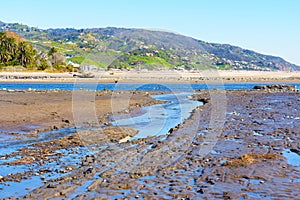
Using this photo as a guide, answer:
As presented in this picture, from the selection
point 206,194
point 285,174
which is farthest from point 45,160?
point 285,174

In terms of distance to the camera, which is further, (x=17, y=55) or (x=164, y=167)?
(x=17, y=55)

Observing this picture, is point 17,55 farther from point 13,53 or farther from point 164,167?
point 164,167

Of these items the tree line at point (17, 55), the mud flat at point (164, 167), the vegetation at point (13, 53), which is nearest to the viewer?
the mud flat at point (164, 167)

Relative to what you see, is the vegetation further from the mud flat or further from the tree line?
the mud flat

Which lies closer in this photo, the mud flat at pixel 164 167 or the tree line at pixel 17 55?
the mud flat at pixel 164 167

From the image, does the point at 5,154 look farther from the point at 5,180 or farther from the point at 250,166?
the point at 250,166

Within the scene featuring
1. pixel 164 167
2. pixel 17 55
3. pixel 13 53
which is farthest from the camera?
pixel 17 55

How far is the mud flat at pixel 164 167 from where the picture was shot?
36.3 feet

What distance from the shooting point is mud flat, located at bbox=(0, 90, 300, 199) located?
1106 cm

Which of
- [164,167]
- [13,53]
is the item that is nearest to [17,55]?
[13,53]

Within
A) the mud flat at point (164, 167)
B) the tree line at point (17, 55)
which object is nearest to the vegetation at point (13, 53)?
the tree line at point (17, 55)

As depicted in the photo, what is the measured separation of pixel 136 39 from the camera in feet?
83.7

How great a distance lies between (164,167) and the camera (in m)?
13.9

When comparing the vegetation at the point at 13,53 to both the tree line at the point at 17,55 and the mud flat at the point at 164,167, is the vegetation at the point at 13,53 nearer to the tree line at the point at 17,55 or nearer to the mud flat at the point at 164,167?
the tree line at the point at 17,55
